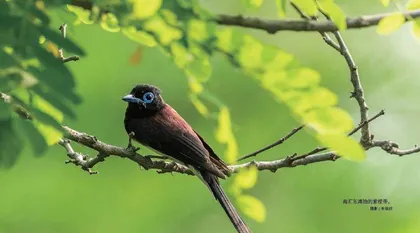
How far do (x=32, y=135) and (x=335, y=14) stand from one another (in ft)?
1.78

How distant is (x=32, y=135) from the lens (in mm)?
1268

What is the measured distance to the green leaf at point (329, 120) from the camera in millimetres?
1204

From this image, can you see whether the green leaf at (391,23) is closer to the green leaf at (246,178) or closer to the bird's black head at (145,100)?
the green leaf at (246,178)

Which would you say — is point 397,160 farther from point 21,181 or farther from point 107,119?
point 21,181

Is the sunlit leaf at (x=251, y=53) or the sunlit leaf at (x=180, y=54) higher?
the sunlit leaf at (x=251, y=53)

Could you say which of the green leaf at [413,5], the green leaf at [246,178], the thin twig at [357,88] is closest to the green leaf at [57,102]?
the green leaf at [246,178]

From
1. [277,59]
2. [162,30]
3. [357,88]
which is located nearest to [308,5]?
[277,59]

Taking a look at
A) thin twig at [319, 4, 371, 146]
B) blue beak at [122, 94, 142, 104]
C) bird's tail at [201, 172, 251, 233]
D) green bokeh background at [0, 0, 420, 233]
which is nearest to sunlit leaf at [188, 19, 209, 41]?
thin twig at [319, 4, 371, 146]

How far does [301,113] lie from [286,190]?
5.13 metres

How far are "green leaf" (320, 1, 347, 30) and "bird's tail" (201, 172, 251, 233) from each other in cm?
162

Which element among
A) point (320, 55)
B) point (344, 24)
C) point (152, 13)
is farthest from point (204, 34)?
point (320, 55)

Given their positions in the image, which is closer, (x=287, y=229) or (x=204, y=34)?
(x=204, y=34)

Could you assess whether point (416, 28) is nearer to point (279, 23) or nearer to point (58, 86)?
point (279, 23)

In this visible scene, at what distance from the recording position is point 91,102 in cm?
581
